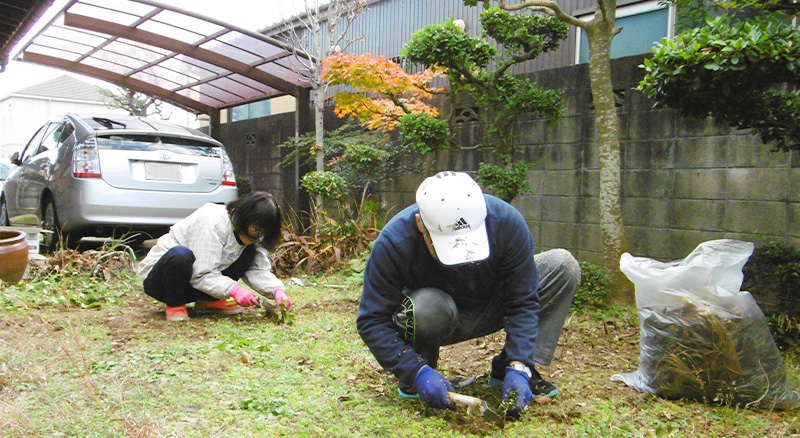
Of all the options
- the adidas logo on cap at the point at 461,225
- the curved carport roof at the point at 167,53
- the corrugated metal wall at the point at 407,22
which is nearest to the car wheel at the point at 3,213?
the curved carport roof at the point at 167,53

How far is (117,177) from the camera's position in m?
4.77

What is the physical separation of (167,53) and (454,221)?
24.7 feet

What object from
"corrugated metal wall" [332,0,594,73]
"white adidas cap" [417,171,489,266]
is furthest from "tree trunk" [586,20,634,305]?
"white adidas cap" [417,171,489,266]

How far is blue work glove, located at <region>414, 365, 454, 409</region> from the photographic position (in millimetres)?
1874

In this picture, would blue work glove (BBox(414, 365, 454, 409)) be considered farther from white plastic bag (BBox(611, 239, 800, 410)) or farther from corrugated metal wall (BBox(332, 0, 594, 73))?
corrugated metal wall (BBox(332, 0, 594, 73))

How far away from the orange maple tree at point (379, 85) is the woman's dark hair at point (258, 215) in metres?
2.48

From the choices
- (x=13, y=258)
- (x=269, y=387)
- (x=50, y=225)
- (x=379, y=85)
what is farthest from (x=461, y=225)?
(x=50, y=225)

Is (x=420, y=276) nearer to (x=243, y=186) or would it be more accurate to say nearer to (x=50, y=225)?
(x=50, y=225)

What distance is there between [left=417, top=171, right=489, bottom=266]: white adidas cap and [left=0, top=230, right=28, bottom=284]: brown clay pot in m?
3.36

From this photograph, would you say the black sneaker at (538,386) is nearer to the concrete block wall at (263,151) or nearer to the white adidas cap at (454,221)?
the white adidas cap at (454,221)

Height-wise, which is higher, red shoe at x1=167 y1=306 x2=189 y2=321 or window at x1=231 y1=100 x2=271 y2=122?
window at x1=231 y1=100 x2=271 y2=122

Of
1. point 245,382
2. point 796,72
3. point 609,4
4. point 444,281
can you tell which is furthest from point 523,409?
point 609,4

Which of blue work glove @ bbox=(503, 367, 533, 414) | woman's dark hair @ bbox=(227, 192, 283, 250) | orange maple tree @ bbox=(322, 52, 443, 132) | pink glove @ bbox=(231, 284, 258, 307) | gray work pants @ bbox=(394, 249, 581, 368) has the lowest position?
blue work glove @ bbox=(503, 367, 533, 414)

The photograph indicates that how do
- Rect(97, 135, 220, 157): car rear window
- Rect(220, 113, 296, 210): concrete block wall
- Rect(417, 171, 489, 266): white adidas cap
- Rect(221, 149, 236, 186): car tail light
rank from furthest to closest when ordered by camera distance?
Rect(220, 113, 296, 210): concrete block wall, Rect(221, 149, 236, 186): car tail light, Rect(97, 135, 220, 157): car rear window, Rect(417, 171, 489, 266): white adidas cap
